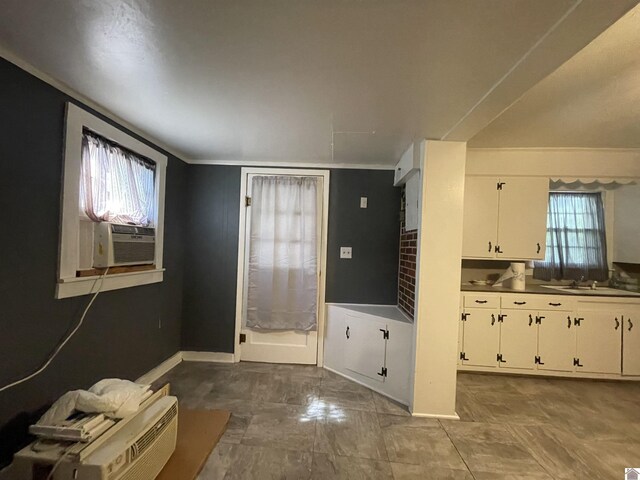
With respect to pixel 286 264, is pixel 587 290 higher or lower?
lower

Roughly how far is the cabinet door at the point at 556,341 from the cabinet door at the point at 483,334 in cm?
44

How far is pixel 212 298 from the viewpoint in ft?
10.5

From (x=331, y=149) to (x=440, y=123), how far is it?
3.33 feet

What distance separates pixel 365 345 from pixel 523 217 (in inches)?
84.6

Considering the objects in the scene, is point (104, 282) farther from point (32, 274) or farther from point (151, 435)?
point (151, 435)

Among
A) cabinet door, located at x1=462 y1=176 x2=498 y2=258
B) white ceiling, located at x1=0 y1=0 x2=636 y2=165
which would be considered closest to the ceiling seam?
white ceiling, located at x1=0 y1=0 x2=636 y2=165

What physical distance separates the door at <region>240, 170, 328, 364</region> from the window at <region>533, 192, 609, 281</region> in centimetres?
276

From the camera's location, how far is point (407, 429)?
2098mm

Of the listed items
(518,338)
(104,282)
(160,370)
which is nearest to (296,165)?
(104,282)

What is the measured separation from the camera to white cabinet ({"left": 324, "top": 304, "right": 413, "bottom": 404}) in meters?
2.47

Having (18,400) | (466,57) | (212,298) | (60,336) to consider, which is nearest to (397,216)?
(466,57)

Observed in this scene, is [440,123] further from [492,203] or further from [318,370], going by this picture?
[318,370]

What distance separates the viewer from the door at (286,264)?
3.13 metres

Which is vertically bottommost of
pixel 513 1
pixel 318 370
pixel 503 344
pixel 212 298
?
pixel 318 370
